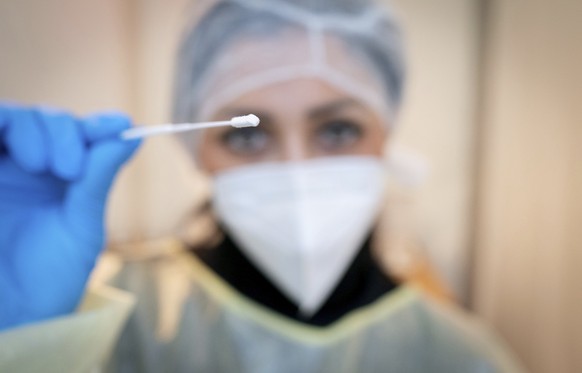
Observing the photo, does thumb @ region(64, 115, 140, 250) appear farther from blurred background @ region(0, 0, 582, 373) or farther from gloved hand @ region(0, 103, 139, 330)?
blurred background @ region(0, 0, 582, 373)

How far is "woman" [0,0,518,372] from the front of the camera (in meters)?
1.00

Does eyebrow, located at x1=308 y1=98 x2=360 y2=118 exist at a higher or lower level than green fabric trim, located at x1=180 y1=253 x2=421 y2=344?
higher

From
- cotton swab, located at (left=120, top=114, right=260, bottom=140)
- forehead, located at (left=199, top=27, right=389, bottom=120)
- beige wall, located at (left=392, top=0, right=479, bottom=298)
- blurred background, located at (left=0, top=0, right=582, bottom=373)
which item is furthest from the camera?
beige wall, located at (left=392, top=0, right=479, bottom=298)

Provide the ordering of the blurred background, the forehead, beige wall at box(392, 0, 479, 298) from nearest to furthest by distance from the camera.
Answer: the forehead, the blurred background, beige wall at box(392, 0, 479, 298)

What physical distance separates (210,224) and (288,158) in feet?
→ 0.94

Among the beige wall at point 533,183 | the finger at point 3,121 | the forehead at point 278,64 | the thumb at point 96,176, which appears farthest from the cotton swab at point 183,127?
the beige wall at point 533,183

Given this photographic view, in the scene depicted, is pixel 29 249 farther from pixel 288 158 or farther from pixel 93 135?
pixel 288 158

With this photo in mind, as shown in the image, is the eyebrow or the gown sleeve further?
the eyebrow

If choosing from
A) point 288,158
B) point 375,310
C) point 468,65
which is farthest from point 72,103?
point 468,65

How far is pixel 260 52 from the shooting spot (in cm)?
100

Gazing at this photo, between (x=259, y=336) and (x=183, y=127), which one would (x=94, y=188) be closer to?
A: (x=183, y=127)

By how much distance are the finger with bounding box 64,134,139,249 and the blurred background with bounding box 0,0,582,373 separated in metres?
0.39

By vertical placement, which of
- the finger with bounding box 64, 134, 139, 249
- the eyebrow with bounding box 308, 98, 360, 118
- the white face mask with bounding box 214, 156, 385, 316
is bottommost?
the white face mask with bounding box 214, 156, 385, 316

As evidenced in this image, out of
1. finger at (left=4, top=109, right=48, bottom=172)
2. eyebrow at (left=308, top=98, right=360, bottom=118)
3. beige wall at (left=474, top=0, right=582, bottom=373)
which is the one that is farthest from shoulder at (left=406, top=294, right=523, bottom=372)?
finger at (left=4, top=109, right=48, bottom=172)
